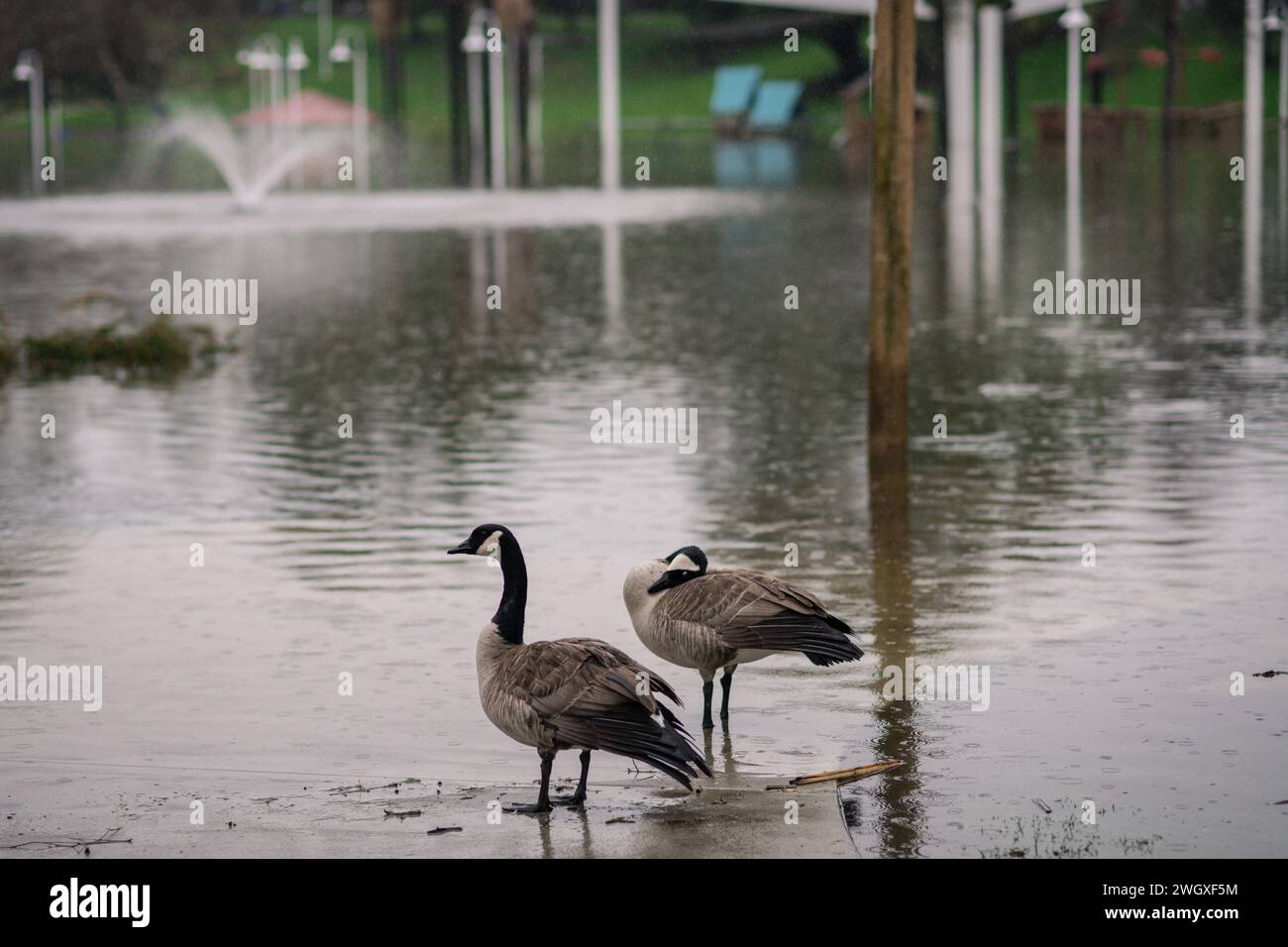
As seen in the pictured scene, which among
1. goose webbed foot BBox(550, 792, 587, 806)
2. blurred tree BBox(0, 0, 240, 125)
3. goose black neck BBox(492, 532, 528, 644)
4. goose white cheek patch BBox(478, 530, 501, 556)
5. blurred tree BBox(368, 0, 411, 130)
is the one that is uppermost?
blurred tree BBox(0, 0, 240, 125)

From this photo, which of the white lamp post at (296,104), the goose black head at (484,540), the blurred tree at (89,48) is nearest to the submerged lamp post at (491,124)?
the white lamp post at (296,104)

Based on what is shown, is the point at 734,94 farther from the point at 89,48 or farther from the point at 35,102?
the point at 89,48

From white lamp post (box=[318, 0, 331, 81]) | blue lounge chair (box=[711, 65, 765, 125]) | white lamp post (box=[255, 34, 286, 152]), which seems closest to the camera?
blue lounge chair (box=[711, 65, 765, 125])

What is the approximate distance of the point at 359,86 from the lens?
3994 inches

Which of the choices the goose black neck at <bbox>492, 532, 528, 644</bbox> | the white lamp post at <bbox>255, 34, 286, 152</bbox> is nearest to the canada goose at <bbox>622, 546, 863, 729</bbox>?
the goose black neck at <bbox>492, 532, 528, 644</bbox>

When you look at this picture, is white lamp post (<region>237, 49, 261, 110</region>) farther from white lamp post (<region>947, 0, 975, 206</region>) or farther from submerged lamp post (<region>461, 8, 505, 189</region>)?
white lamp post (<region>947, 0, 975, 206</region>)

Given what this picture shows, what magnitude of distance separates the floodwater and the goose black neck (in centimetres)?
62

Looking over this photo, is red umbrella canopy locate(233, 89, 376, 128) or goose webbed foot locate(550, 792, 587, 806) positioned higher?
red umbrella canopy locate(233, 89, 376, 128)

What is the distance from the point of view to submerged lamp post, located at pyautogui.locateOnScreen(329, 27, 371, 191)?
60.0m

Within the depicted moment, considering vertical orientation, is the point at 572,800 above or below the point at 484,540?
below

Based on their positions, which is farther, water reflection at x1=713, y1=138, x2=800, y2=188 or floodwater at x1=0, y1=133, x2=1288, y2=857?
water reflection at x1=713, y1=138, x2=800, y2=188

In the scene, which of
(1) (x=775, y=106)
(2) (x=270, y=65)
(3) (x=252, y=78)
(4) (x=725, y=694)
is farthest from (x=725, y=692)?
(3) (x=252, y=78)

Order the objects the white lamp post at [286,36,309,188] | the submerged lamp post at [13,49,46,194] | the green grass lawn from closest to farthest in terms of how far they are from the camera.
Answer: the white lamp post at [286,36,309,188] → the submerged lamp post at [13,49,46,194] → the green grass lawn

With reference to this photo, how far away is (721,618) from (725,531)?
4.42m
